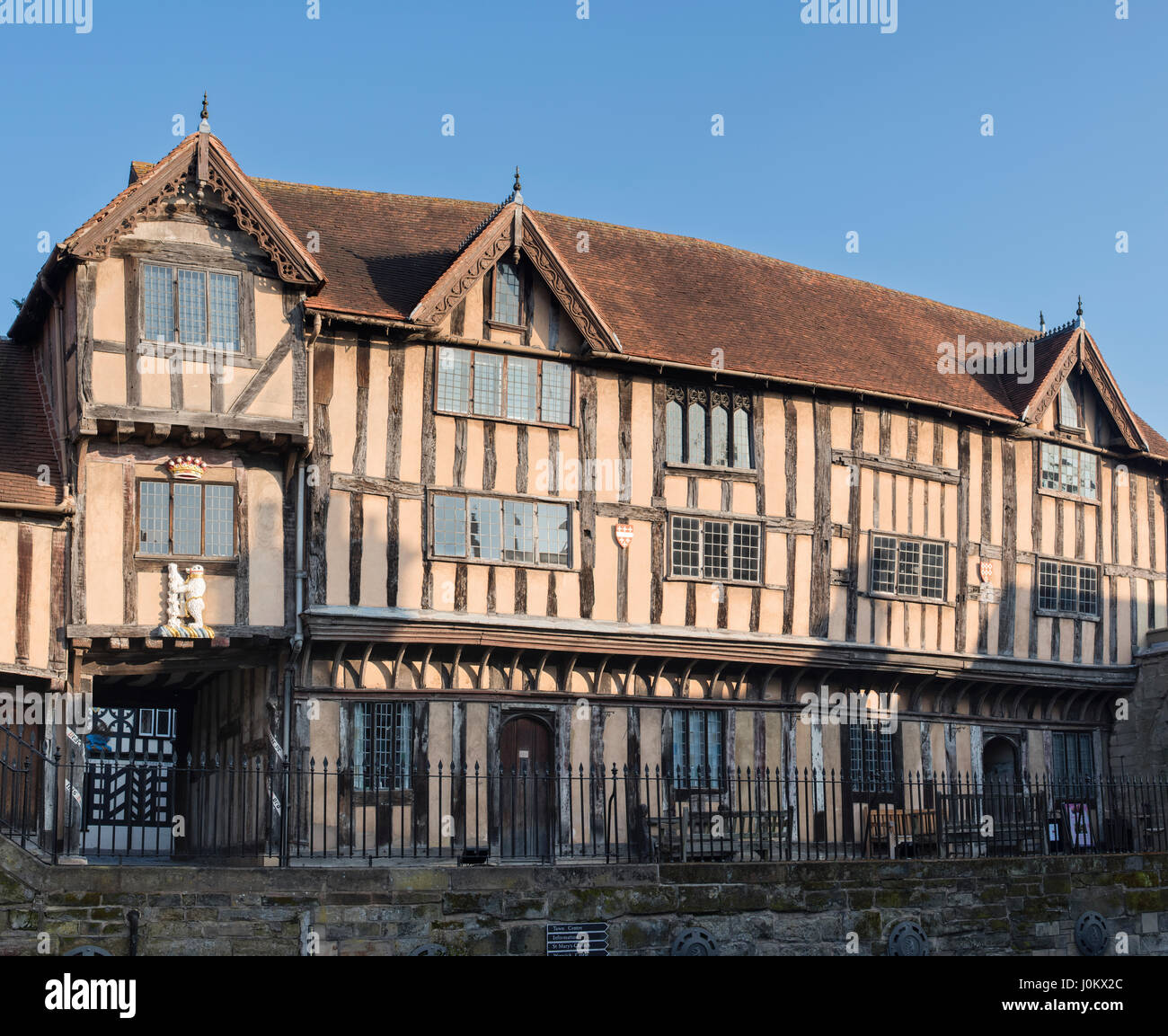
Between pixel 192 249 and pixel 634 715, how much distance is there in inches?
407

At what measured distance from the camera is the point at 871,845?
26078mm

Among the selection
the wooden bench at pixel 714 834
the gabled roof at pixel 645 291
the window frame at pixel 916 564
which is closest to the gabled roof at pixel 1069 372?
the gabled roof at pixel 645 291

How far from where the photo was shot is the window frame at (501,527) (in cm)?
2469

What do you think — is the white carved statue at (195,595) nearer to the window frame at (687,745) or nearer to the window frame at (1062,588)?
the window frame at (687,745)

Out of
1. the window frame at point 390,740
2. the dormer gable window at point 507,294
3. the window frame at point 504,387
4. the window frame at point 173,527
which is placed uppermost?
the dormer gable window at point 507,294

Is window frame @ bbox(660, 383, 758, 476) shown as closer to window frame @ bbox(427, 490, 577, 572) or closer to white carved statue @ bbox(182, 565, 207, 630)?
window frame @ bbox(427, 490, 577, 572)

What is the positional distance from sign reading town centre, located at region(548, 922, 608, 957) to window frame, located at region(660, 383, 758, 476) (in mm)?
11011

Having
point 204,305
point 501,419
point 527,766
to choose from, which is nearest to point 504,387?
point 501,419

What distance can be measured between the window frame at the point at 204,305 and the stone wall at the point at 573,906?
9589mm

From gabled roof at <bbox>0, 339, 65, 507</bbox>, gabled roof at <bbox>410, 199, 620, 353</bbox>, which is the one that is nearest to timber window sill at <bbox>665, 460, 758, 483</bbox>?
gabled roof at <bbox>410, 199, 620, 353</bbox>

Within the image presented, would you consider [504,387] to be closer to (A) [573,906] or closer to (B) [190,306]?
(B) [190,306]

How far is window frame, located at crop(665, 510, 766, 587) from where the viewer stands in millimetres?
26609

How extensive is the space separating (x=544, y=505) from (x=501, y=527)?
90 centimetres

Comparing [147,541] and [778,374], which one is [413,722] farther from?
[778,374]
